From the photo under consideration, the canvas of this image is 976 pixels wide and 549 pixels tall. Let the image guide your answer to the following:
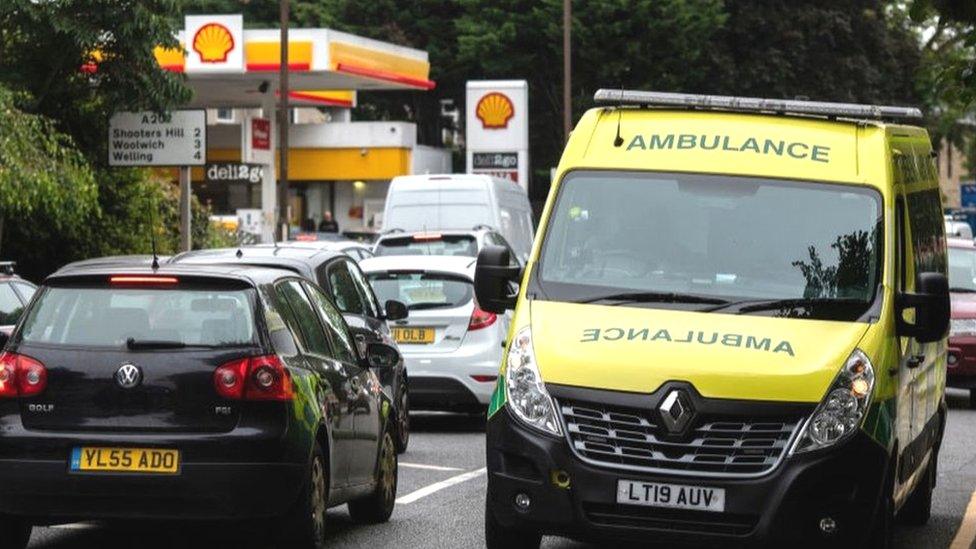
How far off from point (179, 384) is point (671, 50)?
51.5m

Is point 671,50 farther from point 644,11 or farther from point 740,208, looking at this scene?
point 740,208

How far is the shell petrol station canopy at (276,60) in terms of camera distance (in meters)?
51.7

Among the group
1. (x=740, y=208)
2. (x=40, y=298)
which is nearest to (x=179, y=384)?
(x=40, y=298)

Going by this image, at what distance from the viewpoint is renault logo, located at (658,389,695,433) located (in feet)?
31.4

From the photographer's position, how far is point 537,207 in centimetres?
6881

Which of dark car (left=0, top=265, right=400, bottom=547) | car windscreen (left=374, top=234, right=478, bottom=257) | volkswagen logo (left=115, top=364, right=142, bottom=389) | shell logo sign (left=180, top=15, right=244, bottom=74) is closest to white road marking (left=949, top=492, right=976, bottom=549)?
dark car (left=0, top=265, right=400, bottom=547)

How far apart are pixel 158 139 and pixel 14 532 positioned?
61.6 feet

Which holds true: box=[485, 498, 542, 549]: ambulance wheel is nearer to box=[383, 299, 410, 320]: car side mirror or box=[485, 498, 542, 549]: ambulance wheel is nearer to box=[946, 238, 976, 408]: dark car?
box=[383, 299, 410, 320]: car side mirror

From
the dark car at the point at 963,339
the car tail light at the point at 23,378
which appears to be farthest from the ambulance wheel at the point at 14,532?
the dark car at the point at 963,339

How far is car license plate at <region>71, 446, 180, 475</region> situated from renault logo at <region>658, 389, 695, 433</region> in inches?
88.9

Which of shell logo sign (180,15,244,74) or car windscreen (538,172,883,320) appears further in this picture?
shell logo sign (180,15,244,74)

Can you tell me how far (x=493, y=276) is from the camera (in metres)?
10.6

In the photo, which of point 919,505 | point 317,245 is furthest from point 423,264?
point 919,505

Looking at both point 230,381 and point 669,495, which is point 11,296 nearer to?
point 230,381
